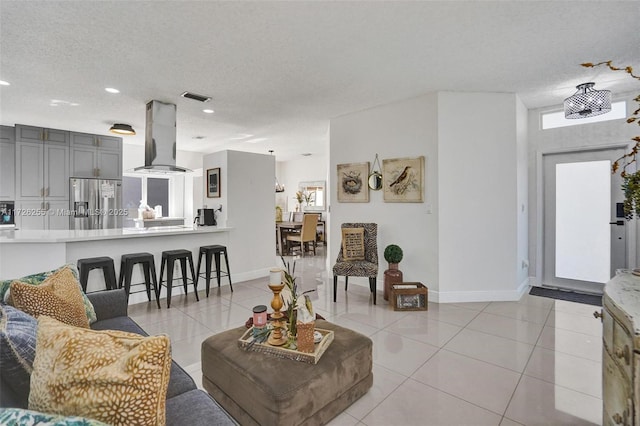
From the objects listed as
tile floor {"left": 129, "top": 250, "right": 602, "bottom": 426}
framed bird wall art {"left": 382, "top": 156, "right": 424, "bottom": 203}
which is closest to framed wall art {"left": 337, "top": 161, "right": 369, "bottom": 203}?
framed bird wall art {"left": 382, "top": 156, "right": 424, "bottom": 203}

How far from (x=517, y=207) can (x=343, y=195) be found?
2.36 meters

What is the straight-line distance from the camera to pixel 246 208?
199 inches

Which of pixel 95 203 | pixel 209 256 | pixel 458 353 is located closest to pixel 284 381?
pixel 458 353

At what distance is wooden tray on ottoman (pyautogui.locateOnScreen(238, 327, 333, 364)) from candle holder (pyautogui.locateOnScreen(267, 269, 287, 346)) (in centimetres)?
4

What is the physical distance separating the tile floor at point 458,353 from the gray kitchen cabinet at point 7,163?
3.48 m

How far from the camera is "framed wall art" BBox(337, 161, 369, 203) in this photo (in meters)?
4.57

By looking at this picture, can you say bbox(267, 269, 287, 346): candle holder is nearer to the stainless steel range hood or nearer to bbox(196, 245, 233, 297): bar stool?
bbox(196, 245, 233, 297): bar stool

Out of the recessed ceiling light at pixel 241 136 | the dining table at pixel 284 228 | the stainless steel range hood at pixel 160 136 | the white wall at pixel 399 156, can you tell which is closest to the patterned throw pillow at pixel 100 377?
the white wall at pixel 399 156

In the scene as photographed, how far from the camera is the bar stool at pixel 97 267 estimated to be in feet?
10.5

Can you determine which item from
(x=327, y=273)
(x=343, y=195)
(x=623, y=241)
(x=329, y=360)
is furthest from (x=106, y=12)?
(x=623, y=241)

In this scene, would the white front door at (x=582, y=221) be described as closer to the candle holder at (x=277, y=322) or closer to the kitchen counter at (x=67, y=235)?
the candle holder at (x=277, y=322)

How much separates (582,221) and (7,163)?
893cm

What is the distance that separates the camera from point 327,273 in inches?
214

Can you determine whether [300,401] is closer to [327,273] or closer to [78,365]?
[78,365]
